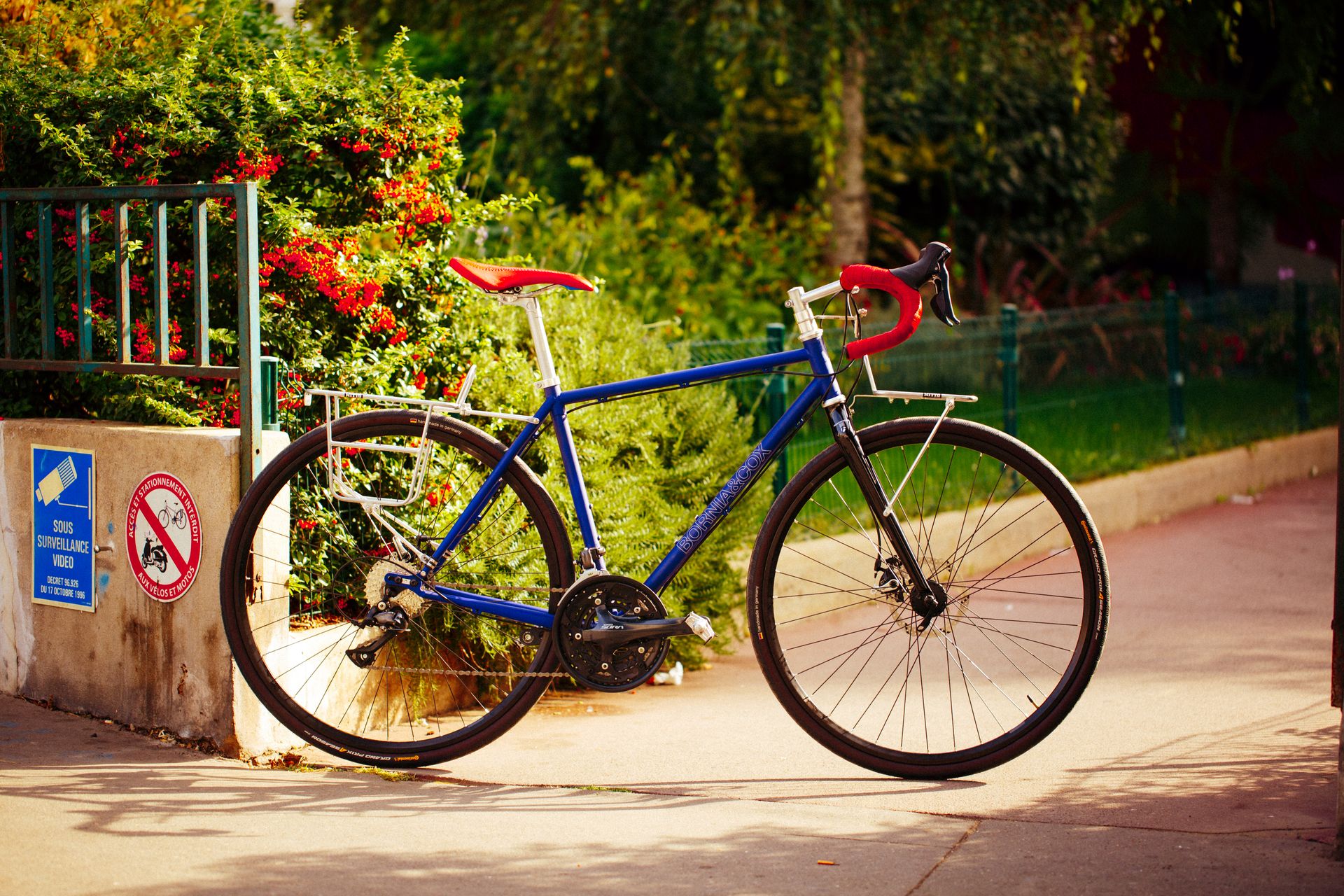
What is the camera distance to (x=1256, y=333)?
1209 centimetres

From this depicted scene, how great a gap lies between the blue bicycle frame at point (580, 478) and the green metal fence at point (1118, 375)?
145 cm

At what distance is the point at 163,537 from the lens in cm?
438

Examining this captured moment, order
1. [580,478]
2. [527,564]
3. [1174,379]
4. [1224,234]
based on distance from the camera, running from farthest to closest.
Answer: [1224,234], [1174,379], [527,564], [580,478]

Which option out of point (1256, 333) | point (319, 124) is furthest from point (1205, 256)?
point (319, 124)

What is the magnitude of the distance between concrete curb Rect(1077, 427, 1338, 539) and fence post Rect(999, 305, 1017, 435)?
63 cm

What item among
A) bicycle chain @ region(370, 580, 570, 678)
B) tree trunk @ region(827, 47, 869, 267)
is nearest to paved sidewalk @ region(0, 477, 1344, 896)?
bicycle chain @ region(370, 580, 570, 678)

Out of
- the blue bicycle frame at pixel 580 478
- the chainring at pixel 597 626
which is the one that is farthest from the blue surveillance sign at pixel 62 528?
the chainring at pixel 597 626

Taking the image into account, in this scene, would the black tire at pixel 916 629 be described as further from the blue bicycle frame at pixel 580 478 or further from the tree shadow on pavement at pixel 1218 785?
the tree shadow on pavement at pixel 1218 785

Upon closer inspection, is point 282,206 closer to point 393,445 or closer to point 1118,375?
point 393,445

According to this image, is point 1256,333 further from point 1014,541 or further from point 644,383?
point 644,383

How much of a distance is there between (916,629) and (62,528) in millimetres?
2649

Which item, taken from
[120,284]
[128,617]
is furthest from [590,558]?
[120,284]

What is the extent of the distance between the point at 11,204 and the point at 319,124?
1.08 m

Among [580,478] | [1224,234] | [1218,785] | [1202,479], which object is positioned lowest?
[1218,785]
